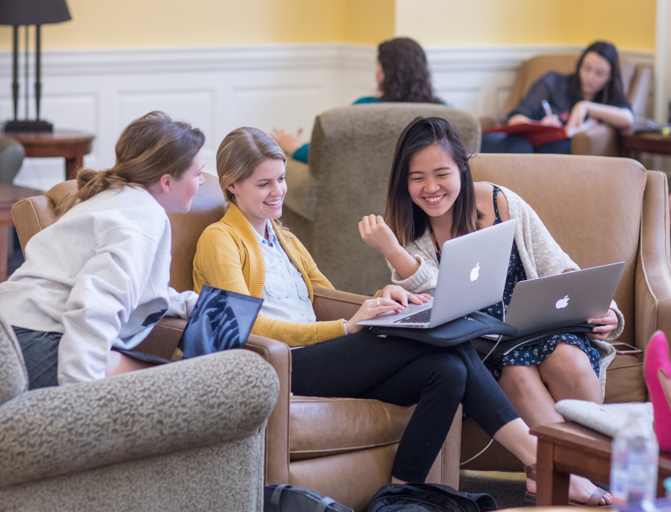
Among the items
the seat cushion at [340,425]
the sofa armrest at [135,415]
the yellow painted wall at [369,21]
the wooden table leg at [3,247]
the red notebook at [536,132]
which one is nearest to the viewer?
the sofa armrest at [135,415]

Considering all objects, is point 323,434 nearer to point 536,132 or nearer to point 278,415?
point 278,415

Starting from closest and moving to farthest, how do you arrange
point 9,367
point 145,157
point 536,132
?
point 9,367, point 145,157, point 536,132

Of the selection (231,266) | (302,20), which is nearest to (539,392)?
(231,266)

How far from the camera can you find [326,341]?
1.87m

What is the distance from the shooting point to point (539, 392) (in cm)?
186

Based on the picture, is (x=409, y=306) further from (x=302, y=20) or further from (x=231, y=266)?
(x=302, y=20)

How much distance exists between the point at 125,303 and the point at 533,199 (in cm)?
125

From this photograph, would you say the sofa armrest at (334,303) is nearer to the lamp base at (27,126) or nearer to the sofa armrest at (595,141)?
the lamp base at (27,126)

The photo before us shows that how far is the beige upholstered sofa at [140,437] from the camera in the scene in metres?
1.26

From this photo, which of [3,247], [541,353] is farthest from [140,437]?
[3,247]

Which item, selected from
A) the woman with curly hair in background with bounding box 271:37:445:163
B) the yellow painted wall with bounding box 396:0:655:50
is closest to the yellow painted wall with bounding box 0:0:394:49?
the yellow painted wall with bounding box 396:0:655:50

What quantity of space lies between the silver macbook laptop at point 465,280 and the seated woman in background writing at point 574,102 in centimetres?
235

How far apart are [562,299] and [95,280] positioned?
1.03m

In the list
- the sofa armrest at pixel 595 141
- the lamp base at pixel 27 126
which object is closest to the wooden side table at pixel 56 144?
the lamp base at pixel 27 126
